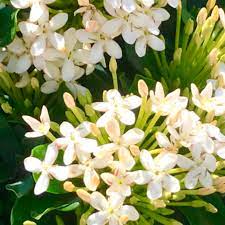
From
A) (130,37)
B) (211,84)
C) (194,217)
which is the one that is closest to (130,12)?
(130,37)

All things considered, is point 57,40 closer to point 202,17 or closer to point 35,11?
point 35,11

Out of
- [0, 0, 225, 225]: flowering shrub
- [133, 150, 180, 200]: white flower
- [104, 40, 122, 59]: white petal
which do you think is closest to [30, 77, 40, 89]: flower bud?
[0, 0, 225, 225]: flowering shrub

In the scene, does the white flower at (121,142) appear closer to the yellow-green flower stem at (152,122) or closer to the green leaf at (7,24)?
the yellow-green flower stem at (152,122)

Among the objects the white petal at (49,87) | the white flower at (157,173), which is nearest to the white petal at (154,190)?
the white flower at (157,173)

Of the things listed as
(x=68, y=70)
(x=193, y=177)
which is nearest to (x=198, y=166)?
(x=193, y=177)

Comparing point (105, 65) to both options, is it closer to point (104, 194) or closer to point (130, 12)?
point (130, 12)

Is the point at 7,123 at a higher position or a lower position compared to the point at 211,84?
lower
